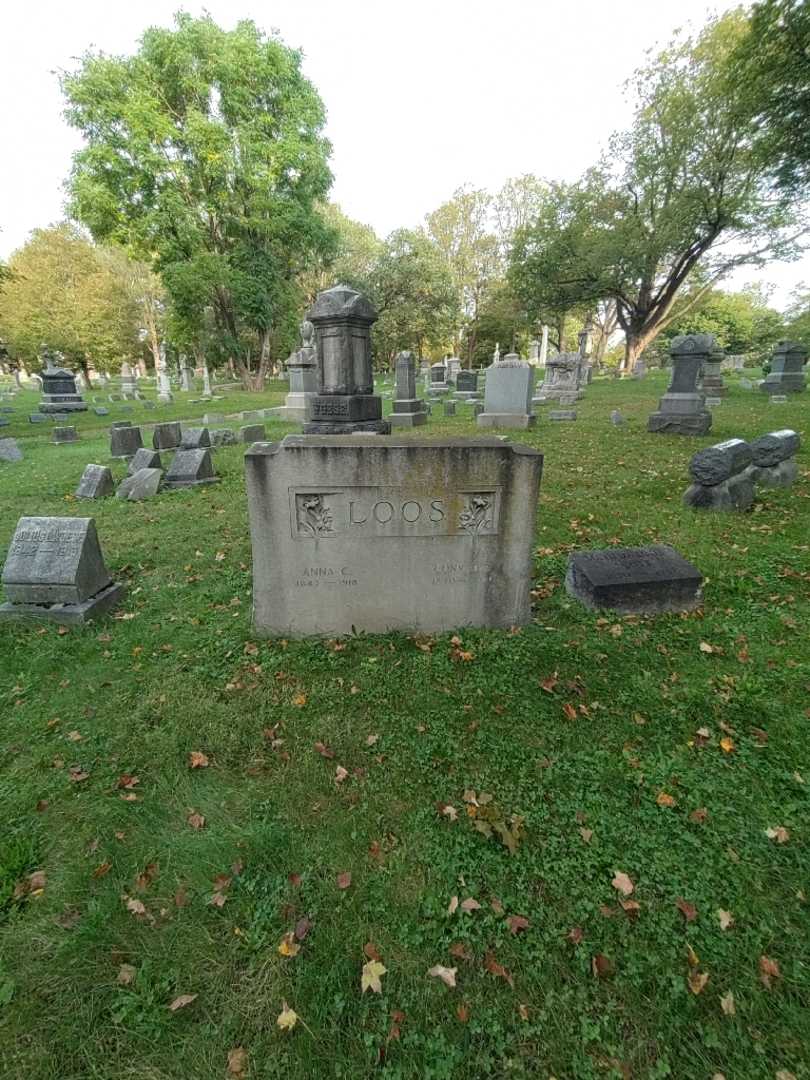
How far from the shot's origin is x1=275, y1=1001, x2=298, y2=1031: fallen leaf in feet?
6.05

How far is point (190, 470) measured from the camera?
891 centimetres

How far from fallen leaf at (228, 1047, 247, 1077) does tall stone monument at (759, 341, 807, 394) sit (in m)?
23.6

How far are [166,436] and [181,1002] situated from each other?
1215cm

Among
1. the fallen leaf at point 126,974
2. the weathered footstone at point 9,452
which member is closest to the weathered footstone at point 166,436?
the weathered footstone at point 9,452

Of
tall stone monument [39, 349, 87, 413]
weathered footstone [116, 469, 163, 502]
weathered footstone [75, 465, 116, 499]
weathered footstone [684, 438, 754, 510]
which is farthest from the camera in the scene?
tall stone monument [39, 349, 87, 413]

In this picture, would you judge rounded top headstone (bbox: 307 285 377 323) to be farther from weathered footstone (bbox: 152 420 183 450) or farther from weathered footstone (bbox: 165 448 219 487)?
weathered footstone (bbox: 165 448 219 487)

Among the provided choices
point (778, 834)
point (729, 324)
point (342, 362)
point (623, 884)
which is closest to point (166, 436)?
point (342, 362)

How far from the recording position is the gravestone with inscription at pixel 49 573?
442 cm

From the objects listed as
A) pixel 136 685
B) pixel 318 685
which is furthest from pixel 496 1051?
pixel 136 685

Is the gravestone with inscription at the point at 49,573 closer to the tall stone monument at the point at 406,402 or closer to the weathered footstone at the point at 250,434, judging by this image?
the weathered footstone at the point at 250,434

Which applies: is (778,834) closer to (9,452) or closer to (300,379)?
(9,452)

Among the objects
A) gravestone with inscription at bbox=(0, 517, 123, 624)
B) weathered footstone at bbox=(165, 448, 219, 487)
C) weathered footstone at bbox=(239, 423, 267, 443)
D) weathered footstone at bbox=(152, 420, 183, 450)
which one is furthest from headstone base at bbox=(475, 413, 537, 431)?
gravestone with inscription at bbox=(0, 517, 123, 624)

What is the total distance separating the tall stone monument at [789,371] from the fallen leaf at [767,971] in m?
22.0

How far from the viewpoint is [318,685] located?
364 centimetres
